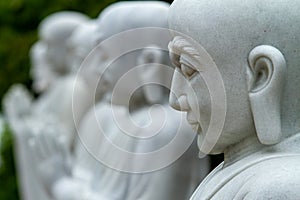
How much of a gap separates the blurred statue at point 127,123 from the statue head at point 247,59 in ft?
4.93

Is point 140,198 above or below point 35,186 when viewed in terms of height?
above

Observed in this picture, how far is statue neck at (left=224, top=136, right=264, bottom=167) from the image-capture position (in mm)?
3396

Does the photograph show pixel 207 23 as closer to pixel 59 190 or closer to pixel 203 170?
pixel 203 170

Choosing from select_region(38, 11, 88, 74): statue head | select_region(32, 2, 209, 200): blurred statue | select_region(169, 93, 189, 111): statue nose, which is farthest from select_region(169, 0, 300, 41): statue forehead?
select_region(38, 11, 88, 74): statue head

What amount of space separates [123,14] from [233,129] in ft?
6.61

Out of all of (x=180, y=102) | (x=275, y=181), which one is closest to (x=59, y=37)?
(x=180, y=102)

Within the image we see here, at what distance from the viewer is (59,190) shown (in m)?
6.36

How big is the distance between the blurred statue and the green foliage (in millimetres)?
3784

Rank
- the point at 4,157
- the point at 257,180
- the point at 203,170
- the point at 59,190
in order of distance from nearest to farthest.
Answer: the point at 257,180, the point at 203,170, the point at 59,190, the point at 4,157

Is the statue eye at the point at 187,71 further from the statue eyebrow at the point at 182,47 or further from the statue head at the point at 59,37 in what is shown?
the statue head at the point at 59,37

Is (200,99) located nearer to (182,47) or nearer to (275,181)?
(182,47)

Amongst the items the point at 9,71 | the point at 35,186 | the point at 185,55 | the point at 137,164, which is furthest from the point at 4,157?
the point at 185,55

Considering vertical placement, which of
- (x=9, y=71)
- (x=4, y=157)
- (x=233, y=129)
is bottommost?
Answer: (x=9, y=71)

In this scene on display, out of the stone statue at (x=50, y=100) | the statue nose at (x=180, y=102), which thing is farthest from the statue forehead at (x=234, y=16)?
the stone statue at (x=50, y=100)
